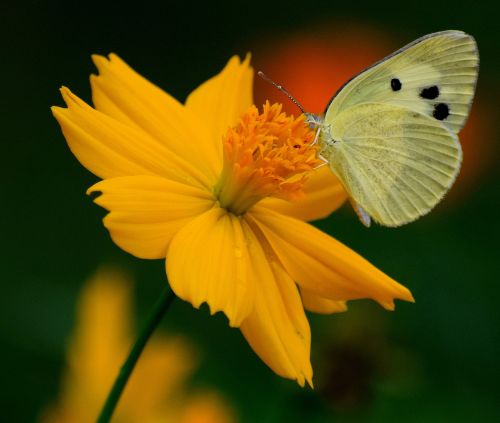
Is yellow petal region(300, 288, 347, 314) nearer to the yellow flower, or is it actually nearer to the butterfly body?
the yellow flower

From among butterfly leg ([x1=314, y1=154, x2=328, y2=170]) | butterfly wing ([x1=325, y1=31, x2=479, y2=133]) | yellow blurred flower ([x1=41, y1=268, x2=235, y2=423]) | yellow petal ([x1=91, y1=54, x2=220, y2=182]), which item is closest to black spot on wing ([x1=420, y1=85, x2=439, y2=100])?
butterfly wing ([x1=325, y1=31, x2=479, y2=133])

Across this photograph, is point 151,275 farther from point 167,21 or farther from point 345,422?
point 167,21

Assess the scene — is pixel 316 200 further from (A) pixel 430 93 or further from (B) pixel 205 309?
(B) pixel 205 309

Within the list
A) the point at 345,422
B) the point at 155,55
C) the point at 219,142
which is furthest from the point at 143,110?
the point at 155,55

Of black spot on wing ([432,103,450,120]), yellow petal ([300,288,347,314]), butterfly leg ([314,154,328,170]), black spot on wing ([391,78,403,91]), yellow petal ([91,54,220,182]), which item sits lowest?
yellow petal ([300,288,347,314])

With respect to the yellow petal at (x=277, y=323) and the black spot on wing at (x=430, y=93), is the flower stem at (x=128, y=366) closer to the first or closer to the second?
the yellow petal at (x=277, y=323)

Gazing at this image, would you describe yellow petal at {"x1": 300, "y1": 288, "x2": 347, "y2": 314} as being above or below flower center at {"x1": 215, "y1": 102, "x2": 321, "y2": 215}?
below

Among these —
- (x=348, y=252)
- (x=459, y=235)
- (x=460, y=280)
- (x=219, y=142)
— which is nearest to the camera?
(x=348, y=252)
